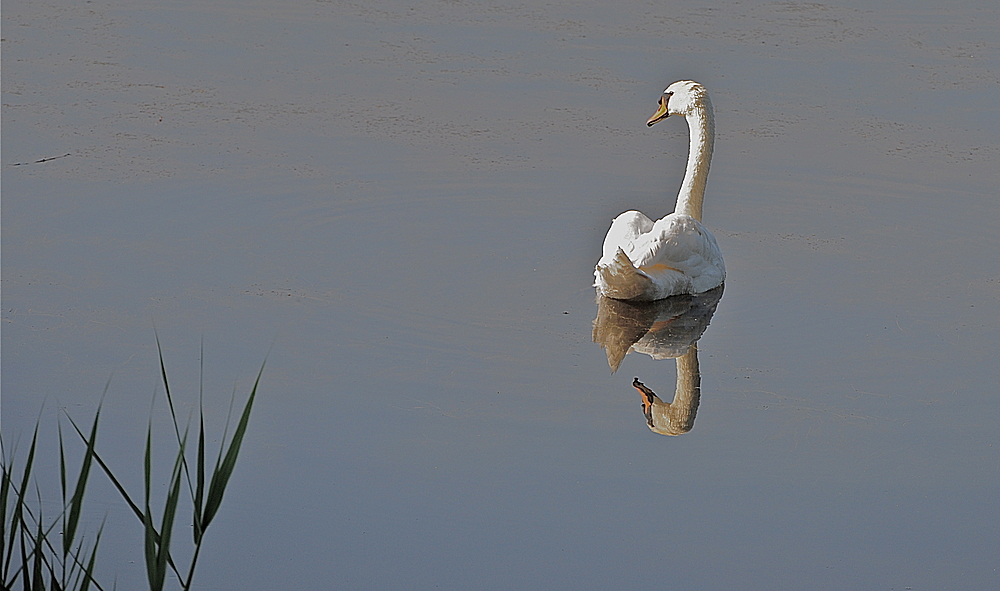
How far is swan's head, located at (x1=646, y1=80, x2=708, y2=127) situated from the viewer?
6.35 meters

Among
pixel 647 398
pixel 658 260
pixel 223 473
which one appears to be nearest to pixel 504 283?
pixel 658 260

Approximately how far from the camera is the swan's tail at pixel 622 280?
5492 millimetres

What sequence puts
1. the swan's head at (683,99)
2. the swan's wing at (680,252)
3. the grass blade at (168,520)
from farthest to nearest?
the swan's head at (683,99), the swan's wing at (680,252), the grass blade at (168,520)

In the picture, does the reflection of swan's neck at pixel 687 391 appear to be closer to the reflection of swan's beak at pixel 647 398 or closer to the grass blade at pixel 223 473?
the reflection of swan's beak at pixel 647 398

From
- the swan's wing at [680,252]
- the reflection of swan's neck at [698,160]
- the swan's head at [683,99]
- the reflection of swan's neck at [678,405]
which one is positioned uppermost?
the swan's head at [683,99]

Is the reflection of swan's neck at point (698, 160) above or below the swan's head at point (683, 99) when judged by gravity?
below

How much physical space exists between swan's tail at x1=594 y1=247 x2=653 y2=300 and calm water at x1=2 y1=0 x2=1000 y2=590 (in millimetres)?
115

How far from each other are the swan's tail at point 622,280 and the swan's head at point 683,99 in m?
1.16

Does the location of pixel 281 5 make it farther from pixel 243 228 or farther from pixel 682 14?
pixel 243 228

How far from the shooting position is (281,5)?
10148 millimetres

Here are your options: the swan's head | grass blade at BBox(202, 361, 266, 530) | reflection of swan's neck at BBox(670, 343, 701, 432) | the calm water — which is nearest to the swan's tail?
the calm water

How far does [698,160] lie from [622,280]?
1.02 metres

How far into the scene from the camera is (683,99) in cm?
644

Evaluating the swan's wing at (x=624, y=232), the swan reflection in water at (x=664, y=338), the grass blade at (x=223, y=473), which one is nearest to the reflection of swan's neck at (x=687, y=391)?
the swan reflection in water at (x=664, y=338)
